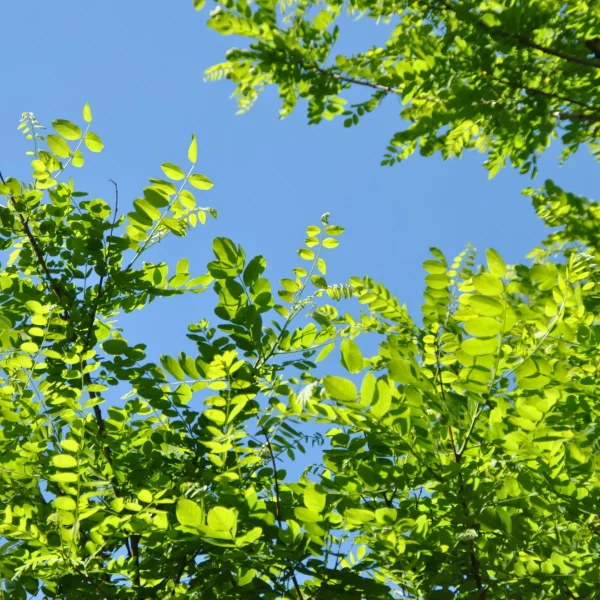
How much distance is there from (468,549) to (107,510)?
1.03 meters

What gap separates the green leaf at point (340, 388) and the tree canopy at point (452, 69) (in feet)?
7.58

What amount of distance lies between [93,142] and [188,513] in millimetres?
1787

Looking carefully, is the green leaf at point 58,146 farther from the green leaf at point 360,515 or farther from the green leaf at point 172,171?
the green leaf at point 360,515

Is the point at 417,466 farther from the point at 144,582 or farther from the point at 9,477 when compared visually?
the point at 9,477

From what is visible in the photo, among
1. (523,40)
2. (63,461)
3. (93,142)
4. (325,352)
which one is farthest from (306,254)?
(523,40)

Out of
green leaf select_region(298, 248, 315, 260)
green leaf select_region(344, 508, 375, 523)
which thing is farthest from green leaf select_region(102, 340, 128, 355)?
green leaf select_region(344, 508, 375, 523)

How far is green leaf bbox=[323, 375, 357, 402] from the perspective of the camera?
4.43 ft

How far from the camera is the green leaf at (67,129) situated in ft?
8.08

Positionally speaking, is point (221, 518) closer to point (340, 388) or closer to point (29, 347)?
point (340, 388)

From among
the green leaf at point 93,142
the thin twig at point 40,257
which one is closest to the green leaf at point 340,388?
the thin twig at point 40,257

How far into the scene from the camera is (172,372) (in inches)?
78.7

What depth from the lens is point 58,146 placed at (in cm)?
251

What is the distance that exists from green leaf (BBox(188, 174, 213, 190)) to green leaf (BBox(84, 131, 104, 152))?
532 millimetres

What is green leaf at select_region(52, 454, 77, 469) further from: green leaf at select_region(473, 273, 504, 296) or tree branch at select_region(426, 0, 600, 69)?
tree branch at select_region(426, 0, 600, 69)
